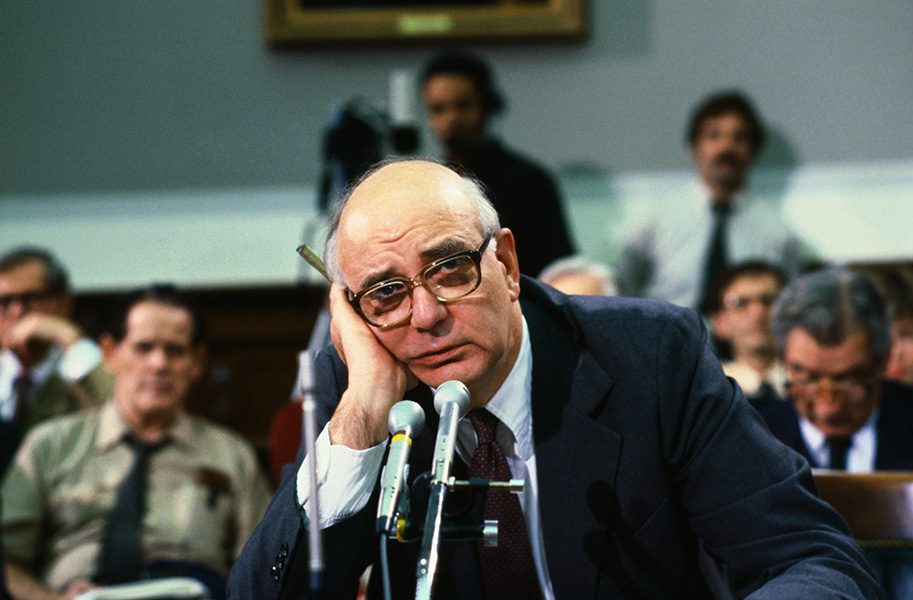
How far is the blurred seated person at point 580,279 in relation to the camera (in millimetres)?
3355

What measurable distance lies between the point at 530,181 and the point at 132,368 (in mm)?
1686

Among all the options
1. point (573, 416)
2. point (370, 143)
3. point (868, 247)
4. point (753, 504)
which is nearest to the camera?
point (753, 504)

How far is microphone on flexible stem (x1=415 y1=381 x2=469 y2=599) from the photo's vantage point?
1190 millimetres

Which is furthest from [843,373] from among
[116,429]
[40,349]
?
[40,349]

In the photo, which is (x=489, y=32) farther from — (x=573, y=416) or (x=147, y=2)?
(x=573, y=416)

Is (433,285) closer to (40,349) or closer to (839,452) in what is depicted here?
(839,452)

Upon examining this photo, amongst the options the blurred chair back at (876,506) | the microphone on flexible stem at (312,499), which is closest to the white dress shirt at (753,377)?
the blurred chair back at (876,506)

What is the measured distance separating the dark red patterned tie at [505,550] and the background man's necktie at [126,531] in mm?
1736

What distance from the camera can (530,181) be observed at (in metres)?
4.02

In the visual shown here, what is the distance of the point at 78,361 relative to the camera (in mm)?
3926

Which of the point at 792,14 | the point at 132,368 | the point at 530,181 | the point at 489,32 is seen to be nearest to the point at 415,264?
the point at 132,368

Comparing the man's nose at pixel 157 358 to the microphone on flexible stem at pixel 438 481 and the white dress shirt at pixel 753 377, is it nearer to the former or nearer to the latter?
the white dress shirt at pixel 753 377

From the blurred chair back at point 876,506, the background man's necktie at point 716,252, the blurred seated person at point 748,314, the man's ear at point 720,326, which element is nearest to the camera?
the blurred chair back at point 876,506

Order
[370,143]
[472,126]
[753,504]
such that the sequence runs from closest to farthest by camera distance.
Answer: [753,504], [370,143], [472,126]
